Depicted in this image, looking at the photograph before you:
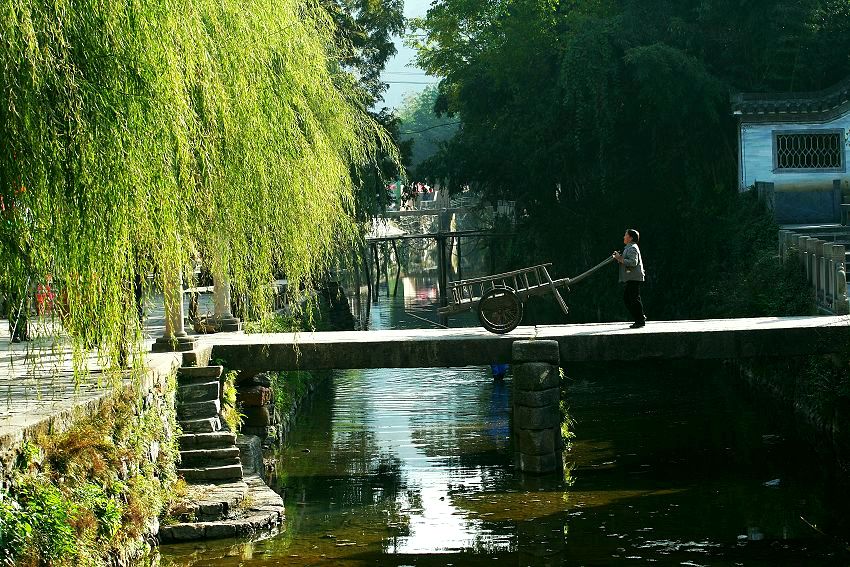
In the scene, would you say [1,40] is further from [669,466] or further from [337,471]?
[669,466]

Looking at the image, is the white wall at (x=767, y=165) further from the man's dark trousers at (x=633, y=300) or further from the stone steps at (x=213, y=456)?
the stone steps at (x=213, y=456)

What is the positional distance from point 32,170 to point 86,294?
42.5 inches

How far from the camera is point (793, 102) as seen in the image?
33.6m

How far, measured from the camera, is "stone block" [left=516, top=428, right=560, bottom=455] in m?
17.5

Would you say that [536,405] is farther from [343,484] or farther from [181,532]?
[181,532]

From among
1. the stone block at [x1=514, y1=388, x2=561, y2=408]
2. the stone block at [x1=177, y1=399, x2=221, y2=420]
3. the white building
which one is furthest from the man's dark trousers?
the white building

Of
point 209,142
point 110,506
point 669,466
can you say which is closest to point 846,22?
point 669,466

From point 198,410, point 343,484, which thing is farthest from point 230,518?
point 343,484

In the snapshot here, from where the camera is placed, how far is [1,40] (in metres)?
8.82

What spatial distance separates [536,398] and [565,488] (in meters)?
1.44

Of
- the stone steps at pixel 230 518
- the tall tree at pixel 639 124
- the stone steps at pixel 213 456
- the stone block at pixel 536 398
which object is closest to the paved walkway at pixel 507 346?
the stone block at pixel 536 398

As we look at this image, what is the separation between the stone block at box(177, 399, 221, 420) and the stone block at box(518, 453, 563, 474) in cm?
440

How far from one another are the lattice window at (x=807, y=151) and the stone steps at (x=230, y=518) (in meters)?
23.1

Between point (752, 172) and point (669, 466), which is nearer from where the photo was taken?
point (669, 466)
